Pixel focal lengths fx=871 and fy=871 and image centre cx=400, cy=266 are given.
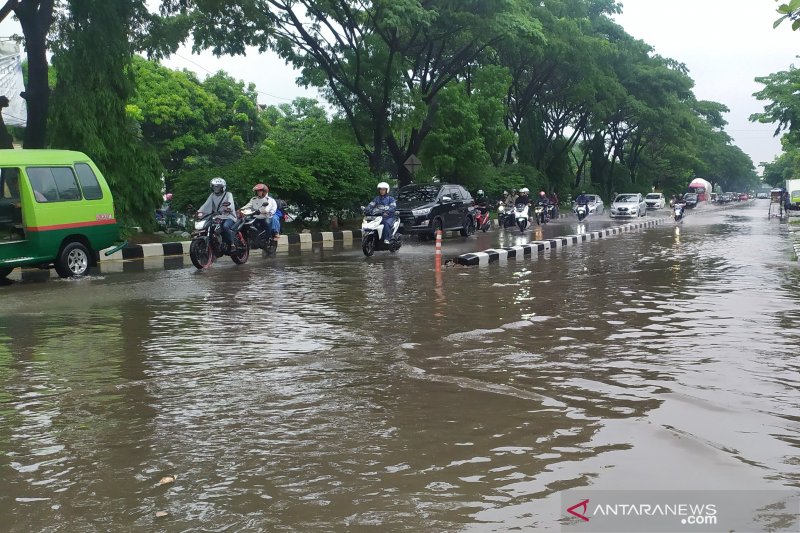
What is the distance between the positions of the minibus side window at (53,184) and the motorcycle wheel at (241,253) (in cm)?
346

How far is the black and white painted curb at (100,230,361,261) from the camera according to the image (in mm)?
19969

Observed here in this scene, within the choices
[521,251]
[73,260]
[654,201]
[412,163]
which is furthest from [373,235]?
[654,201]

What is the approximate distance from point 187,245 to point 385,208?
5560 millimetres

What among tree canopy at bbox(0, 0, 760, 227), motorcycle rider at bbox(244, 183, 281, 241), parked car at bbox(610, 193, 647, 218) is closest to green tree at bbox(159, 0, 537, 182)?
tree canopy at bbox(0, 0, 760, 227)

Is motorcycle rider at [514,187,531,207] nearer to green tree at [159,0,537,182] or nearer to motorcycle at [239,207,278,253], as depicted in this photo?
green tree at [159,0,537,182]

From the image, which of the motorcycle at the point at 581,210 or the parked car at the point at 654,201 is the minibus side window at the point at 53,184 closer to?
the motorcycle at the point at 581,210

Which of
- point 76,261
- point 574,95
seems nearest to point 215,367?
point 76,261

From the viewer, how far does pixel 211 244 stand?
643 inches

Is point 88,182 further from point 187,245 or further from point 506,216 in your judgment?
point 506,216

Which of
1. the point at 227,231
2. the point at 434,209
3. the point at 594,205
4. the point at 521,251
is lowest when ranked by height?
the point at 521,251

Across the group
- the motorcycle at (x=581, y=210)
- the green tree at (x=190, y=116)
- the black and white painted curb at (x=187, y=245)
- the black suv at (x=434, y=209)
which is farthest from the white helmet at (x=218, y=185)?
the green tree at (x=190, y=116)

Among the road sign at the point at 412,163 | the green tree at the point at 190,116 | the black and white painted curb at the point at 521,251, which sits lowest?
the black and white painted curb at the point at 521,251

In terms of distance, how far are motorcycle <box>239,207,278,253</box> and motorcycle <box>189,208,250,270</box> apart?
53cm

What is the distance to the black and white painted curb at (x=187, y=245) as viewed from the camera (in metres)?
20.0
